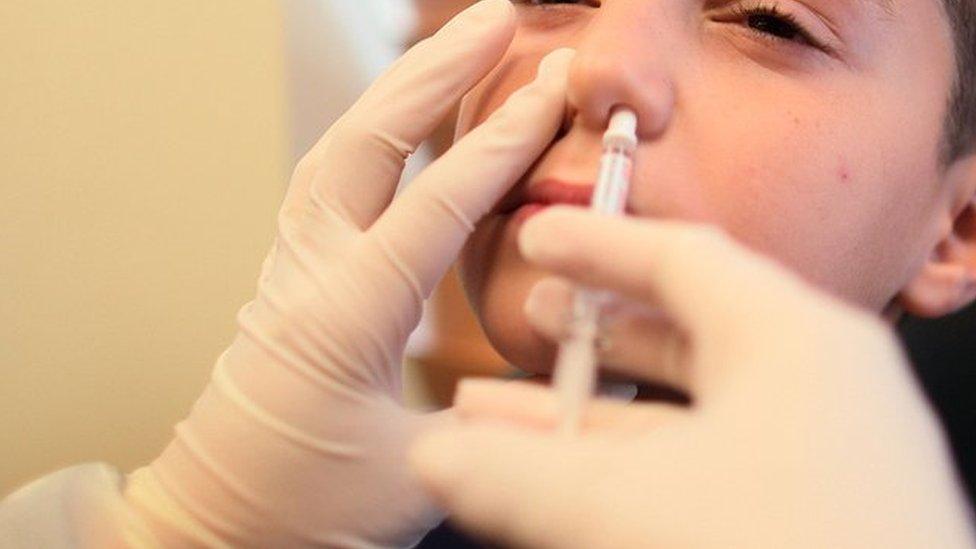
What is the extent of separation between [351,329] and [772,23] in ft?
1.32

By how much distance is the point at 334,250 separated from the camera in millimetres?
760

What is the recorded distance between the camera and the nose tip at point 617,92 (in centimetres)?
67

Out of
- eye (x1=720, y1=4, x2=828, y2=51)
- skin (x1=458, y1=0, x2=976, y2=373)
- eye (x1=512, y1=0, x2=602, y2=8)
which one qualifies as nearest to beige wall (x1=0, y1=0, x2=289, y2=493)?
eye (x1=512, y1=0, x2=602, y2=8)

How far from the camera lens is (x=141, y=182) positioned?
1425 mm

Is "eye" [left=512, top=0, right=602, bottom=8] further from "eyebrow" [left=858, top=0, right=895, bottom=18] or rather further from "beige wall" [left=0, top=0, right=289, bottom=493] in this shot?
"beige wall" [left=0, top=0, right=289, bottom=493]

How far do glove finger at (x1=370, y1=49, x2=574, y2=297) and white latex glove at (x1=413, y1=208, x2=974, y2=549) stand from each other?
0.22 meters

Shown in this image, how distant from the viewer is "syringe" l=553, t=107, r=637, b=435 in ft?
Answer: 1.63

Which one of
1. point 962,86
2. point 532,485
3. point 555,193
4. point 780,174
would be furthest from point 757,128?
point 532,485

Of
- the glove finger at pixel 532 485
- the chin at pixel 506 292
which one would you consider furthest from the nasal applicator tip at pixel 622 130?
the glove finger at pixel 532 485

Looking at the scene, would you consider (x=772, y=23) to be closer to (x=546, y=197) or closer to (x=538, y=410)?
(x=546, y=197)

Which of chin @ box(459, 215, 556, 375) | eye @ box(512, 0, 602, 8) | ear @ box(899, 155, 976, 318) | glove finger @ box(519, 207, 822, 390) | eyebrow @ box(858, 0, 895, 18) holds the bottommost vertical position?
ear @ box(899, 155, 976, 318)

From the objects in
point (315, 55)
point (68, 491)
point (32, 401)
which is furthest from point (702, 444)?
point (32, 401)

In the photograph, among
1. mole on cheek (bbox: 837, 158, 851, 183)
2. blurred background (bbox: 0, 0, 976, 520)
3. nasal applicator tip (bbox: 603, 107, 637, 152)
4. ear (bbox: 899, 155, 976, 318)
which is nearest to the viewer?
nasal applicator tip (bbox: 603, 107, 637, 152)

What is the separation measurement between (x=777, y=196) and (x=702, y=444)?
0.33m
